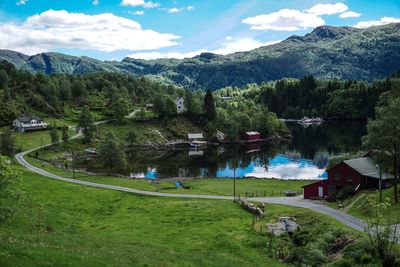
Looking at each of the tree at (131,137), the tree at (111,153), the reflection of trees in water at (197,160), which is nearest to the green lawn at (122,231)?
the tree at (111,153)

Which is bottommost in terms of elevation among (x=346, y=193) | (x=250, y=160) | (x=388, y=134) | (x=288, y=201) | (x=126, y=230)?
(x=250, y=160)

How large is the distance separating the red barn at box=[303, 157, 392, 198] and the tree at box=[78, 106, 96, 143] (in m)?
111

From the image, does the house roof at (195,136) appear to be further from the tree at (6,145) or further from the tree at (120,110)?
the tree at (6,145)

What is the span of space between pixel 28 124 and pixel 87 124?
89.4 ft

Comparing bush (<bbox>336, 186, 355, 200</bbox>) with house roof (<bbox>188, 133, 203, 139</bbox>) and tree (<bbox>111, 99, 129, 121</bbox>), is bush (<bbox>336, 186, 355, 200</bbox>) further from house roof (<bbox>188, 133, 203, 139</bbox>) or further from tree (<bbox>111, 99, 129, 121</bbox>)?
tree (<bbox>111, 99, 129, 121</bbox>)

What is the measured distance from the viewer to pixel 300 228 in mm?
51031

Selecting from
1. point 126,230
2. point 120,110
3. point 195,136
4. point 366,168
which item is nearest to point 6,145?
point 126,230

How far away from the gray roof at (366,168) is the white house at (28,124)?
137 m

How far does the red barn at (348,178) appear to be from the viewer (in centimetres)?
7038

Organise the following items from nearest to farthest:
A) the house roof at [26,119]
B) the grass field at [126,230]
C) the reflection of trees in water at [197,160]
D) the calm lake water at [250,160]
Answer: the grass field at [126,230] < the calm lake water at [250,160] < the reflection of trees in water at [197,160] < the house roof at [26,119]

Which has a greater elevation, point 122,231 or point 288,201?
point 122,231

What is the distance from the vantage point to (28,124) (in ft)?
574

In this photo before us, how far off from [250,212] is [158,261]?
1402 inches

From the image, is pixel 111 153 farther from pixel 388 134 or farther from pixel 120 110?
pixel 120 110
